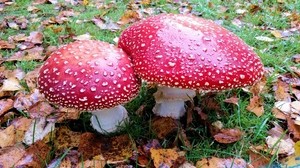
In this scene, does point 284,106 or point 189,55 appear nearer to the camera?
point 189,55

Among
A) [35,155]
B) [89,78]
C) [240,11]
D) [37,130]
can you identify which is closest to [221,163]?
[89,78]

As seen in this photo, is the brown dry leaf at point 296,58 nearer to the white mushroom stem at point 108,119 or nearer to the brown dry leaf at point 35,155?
the white mushroom stem at point 108,119

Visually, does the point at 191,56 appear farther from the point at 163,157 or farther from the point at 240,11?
the point at 240,11

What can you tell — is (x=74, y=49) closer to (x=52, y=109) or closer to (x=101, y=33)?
(x=52, y=109)

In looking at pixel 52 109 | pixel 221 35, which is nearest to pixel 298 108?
pixel 221 35

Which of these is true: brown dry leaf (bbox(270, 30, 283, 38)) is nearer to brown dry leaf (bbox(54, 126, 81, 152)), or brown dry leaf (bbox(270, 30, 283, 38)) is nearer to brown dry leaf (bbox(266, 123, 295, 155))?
brown dry leaf (bbox(266, 123, 295, 155))

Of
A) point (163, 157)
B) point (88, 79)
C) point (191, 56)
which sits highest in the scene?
point (191, 56)
